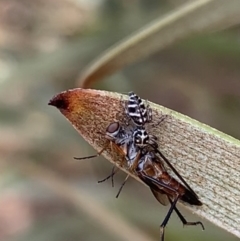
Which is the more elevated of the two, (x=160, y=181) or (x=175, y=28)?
(x=175, y=28)

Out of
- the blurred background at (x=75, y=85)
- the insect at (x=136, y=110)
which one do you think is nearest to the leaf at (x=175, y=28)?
the insect at (x=136, y=110)

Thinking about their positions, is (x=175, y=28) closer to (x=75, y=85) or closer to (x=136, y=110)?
(x=136, y=110)

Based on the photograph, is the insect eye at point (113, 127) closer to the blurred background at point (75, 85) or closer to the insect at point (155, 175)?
the insect at point (155, 175)

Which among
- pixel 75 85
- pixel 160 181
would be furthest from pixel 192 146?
pixel 75 85

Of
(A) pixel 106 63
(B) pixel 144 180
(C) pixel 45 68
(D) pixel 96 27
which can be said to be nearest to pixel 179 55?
(D) pixel 96 27

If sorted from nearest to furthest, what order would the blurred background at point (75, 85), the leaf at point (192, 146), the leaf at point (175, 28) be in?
the leaf at point (192, 146) < the leaf at point (175, 28) < the blurred background at point (75, 85)

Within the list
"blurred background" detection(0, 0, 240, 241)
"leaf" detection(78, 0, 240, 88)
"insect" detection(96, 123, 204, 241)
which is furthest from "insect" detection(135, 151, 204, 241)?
"blurred background" detection(0, 0, 240, 241)

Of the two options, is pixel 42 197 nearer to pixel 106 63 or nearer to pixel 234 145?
pixel 106 63
